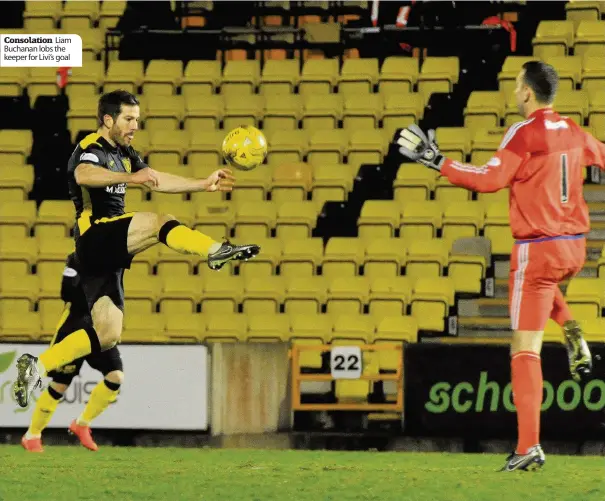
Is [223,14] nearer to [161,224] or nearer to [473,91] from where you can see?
[473,91]

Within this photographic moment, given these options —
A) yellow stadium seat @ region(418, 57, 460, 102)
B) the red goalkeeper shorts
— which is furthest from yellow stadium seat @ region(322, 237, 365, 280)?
the red goalkeeper shorts

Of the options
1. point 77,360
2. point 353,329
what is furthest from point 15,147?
point 77,360

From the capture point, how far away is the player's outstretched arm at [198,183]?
7.03 meters

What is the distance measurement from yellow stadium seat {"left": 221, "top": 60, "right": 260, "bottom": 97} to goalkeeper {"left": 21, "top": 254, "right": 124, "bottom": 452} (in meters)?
7.03

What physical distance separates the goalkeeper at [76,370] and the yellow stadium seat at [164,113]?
669 cm

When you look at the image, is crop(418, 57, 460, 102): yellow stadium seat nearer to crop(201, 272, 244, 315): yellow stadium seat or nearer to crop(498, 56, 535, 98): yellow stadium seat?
crop(498, 56, 535, 98): yellow stadium seat

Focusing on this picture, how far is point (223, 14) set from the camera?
15.9m

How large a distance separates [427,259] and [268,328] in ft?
5.91

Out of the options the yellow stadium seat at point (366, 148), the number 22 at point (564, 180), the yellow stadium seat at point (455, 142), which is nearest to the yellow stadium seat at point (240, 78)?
the yellow stadium seat at point (366, 148)

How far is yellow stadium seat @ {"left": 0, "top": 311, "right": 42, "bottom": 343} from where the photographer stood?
39.3 ft

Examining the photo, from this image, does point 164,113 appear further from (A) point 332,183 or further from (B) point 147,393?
(B) point 147,393

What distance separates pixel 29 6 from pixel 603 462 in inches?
424

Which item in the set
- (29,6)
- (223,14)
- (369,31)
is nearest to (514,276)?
(369,31)

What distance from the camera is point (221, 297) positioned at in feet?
41.2
